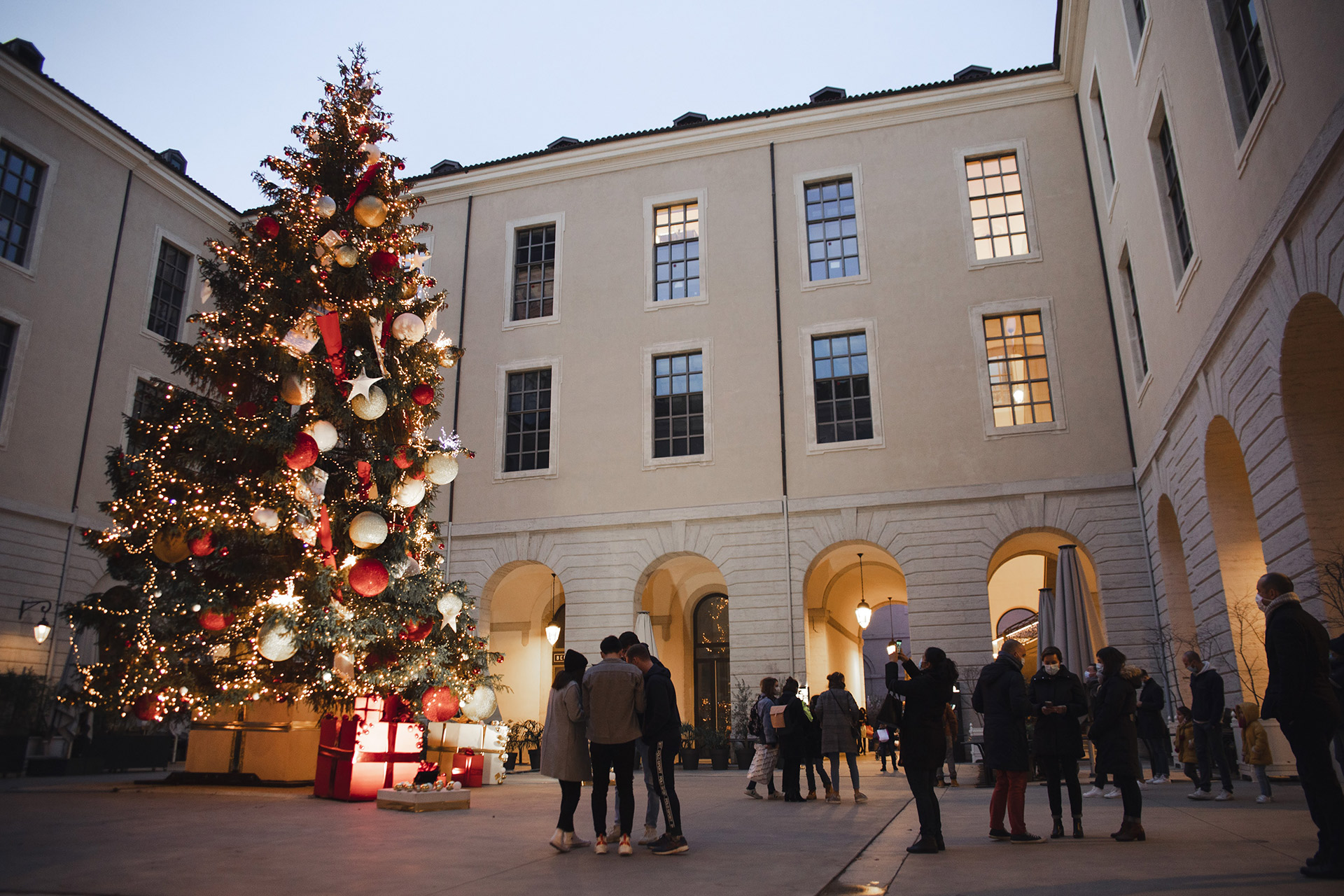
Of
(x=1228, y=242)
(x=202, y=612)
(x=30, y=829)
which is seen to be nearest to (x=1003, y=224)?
(x=1228, y=242)

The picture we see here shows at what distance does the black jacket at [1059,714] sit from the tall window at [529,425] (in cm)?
1393

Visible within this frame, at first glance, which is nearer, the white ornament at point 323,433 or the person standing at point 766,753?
the white ornament at point 323,433

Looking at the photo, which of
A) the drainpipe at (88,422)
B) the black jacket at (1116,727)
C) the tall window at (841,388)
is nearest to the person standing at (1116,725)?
the black jacket at (1116,727)

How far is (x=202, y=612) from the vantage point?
9.75 m

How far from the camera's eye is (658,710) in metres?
6.73

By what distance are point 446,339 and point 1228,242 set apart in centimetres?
901

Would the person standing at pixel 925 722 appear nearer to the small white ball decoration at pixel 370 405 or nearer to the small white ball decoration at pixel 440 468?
the small white ball decoration at pixel 440 468

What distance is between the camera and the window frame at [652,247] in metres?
20.2

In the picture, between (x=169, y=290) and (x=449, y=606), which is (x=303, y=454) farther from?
(x=169, y=290)

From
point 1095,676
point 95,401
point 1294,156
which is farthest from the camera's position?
point 95,401

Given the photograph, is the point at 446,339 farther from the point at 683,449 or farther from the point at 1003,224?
the point at 1003,224

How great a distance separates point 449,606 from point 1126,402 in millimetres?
13005

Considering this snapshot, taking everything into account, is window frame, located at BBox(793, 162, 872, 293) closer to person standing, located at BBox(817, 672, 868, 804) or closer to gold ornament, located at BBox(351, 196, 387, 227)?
person standing, located at BBox(817, 672, 868, 804)

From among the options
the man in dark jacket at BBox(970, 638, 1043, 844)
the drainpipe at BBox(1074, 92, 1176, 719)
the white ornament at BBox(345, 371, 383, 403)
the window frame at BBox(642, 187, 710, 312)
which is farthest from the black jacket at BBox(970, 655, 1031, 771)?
the window frame at BBox(642, 187, 710, 312)
